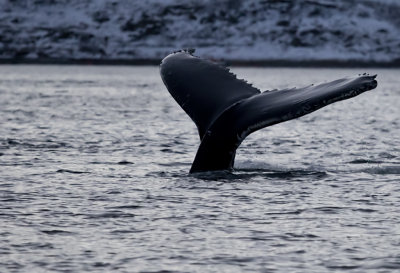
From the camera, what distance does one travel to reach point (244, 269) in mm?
10820

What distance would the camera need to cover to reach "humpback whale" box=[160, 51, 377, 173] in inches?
564

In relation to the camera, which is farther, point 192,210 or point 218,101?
point 218,101

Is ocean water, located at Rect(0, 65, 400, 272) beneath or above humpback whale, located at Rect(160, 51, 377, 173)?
beneath

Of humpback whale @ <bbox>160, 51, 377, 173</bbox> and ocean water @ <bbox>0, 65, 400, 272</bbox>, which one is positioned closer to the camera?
ocean water @ <bbox>0, 65, 400, 272</bbox>

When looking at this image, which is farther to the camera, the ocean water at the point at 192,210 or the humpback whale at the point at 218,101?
the humpback whale at the point at 218,101

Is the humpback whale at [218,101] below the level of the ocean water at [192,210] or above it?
above

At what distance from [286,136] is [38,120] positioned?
31.4 feet

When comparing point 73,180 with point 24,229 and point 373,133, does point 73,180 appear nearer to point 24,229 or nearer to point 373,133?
point 24,229

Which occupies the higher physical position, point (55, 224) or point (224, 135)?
point (224, 135)

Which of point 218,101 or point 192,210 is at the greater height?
point 218,101

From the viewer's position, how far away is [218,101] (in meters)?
15.0

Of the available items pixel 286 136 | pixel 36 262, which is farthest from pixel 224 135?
pixel 286 136

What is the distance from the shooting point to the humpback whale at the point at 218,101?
564 inches

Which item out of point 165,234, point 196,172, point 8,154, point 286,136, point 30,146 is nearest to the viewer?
point 165,234
